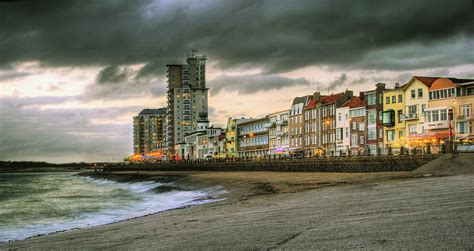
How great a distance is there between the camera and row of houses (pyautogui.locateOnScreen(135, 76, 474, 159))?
217ft

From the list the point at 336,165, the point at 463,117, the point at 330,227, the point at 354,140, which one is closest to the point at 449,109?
the point at 463,117

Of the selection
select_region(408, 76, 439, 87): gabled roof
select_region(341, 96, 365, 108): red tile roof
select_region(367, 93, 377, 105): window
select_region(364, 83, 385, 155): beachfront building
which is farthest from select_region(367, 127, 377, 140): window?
select_region(408, 76, 439, 87): gabled roof

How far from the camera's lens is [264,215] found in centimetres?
1714

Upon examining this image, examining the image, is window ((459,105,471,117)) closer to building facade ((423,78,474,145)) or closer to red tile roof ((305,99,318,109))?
building facade ((423,78,474,145))

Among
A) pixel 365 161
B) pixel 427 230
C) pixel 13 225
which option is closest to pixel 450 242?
A: pixel 427 230

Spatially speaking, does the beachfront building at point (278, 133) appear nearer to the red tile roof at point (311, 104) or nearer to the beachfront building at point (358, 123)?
the red tile roof at point (311, 104)

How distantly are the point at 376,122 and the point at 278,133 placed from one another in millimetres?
38385

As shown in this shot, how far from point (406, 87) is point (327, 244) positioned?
7002cm

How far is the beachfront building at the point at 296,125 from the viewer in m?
109

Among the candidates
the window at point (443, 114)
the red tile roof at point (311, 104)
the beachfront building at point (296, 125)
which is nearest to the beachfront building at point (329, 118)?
the red tile roof at point (311, 104)

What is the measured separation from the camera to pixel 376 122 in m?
83.0

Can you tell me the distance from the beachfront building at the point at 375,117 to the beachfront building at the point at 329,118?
35.0ft

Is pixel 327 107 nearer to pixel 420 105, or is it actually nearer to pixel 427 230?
pixel 420 105

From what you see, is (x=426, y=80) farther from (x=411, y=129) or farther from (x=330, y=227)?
(x=330, y=227)
